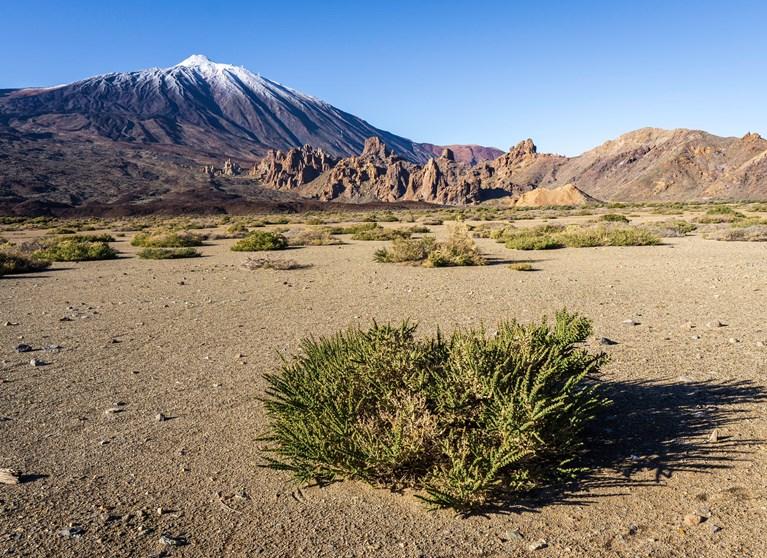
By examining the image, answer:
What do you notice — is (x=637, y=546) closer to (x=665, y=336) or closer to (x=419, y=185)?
(x=665, y=336)

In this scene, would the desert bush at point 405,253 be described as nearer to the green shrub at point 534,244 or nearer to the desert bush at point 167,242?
the green shrub at point 534,244

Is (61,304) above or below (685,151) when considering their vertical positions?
below

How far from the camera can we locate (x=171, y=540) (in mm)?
3398

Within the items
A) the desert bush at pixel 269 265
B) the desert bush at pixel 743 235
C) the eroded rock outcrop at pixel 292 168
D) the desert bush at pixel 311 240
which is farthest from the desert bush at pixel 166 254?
the eroded rock outcrop at pixel 292 168

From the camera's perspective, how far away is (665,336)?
775 cm

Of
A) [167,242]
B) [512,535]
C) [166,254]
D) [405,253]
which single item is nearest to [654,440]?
[512,535]

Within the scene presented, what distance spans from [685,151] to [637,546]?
475ft

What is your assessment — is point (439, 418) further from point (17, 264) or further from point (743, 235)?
point (743, 235)

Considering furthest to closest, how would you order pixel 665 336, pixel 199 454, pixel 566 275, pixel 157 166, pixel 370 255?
pixel 157 166, pixel 370 255, pixel 566 275, pixel 665 336, pixel 199 454

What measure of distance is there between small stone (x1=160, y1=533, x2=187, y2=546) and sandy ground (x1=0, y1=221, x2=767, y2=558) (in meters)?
0.06

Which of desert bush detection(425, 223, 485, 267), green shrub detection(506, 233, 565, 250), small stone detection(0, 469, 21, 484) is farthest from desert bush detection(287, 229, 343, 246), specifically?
small stone detection(0, 469, 21, 484)

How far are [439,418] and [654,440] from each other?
1.97 metres

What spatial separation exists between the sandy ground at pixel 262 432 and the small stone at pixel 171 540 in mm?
62

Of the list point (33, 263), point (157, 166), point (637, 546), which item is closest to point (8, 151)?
point (157, 166)
